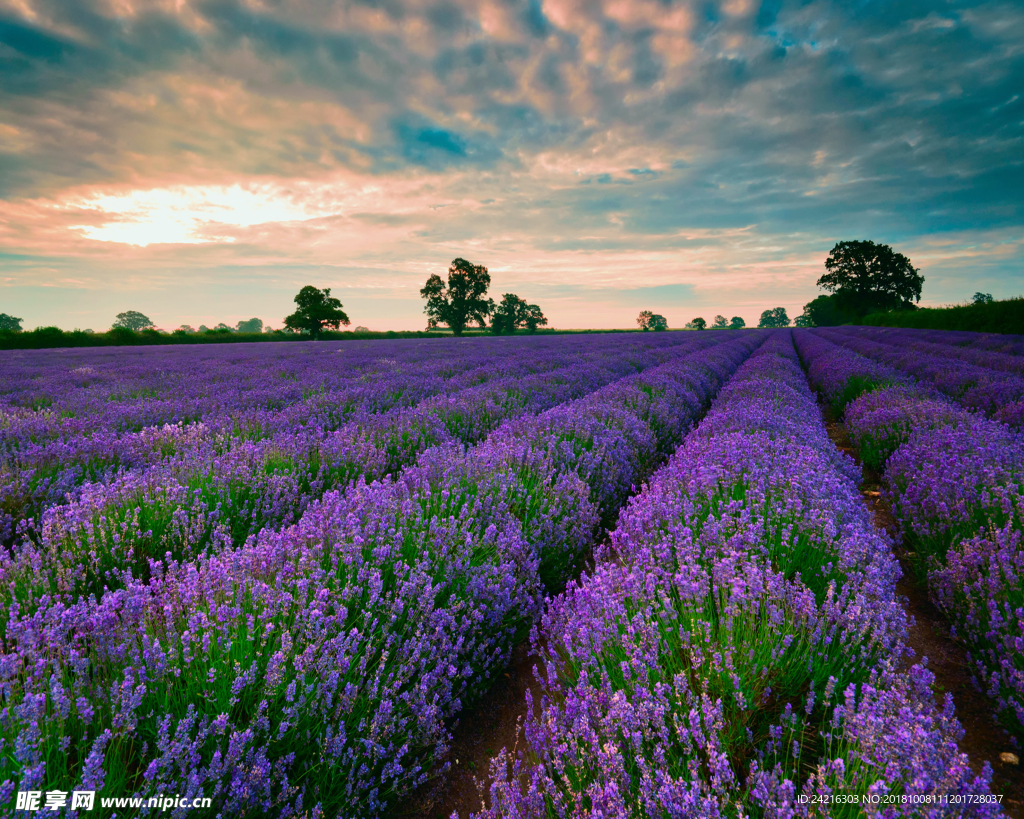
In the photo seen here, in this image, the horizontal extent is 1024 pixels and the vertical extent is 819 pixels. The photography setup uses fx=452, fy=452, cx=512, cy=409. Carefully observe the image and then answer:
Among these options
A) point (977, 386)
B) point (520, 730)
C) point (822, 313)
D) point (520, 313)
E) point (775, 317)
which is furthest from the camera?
point (775, 317)

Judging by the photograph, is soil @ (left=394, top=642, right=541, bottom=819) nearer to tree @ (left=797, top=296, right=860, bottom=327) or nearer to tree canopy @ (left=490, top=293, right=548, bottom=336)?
tree canopy @ (left=490, top=293, right=548, bottom=336)

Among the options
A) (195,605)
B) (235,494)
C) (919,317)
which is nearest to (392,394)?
(235,494)

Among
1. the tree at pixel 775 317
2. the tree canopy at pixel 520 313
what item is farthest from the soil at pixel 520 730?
the tree at pixel 775 317

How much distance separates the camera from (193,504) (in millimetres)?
2746

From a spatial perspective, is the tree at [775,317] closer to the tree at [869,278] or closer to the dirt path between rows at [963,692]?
the tree at [869,278]

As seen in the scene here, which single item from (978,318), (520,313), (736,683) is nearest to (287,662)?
(736,683)

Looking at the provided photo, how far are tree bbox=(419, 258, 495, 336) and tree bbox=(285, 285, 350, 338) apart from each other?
10.9 metres

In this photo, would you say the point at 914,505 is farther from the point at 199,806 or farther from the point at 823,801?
the point at 199,806

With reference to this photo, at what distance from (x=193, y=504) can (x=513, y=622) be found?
2.05 metres

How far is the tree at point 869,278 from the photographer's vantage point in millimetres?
52438

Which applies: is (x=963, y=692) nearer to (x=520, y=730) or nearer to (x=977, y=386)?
(x=520, y=730)

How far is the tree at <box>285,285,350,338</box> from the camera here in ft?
163

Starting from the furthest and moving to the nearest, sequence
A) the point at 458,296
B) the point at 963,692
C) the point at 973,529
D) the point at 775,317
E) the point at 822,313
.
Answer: the point at 775,317 < the point at 822,313 < the point at 458,296 < the point at 973,529 < the point at 963,692

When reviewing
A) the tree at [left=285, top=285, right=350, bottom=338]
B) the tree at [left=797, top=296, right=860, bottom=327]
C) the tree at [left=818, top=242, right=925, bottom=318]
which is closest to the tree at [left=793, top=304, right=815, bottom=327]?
the tree at [left=797, top=296, right=860, bottom=327]
